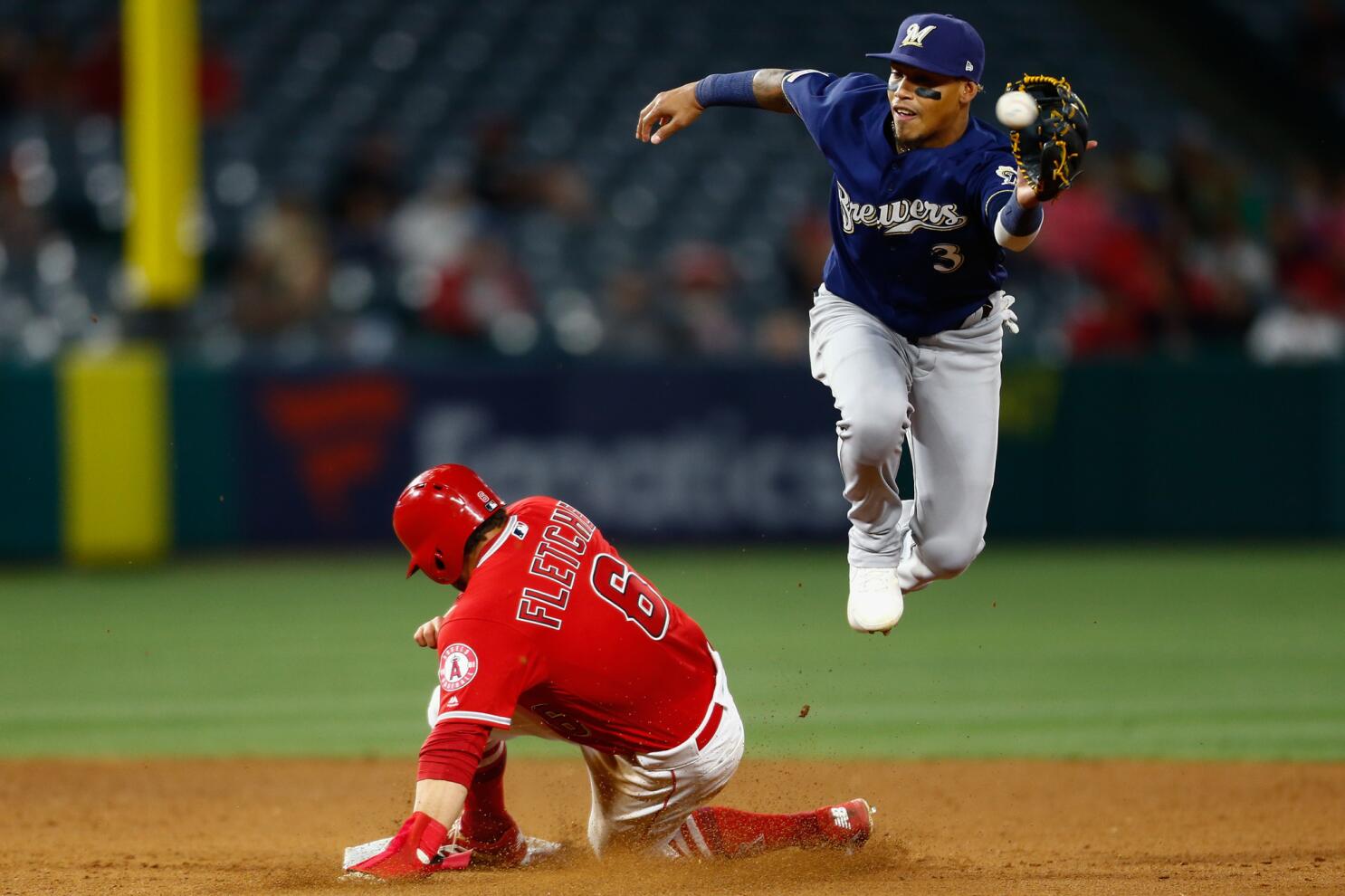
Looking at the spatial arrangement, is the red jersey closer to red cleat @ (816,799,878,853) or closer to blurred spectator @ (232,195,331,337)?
red cleat @ (816,799,878,853)

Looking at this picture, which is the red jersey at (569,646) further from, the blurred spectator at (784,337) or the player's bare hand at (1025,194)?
the blurred spectator at (784,337)

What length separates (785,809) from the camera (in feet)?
19.9

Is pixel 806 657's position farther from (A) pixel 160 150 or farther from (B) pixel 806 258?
(A) pixel 160 150

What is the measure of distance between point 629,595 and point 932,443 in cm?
134

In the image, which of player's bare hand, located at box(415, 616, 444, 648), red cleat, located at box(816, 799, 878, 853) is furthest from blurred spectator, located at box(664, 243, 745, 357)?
player's bare hand, located at box(415, 616, 444, 648)

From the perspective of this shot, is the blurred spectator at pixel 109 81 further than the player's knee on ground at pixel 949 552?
Yes

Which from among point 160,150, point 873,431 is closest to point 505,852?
point 873,431

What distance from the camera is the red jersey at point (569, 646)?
4.42 m

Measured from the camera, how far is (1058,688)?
26.4ft

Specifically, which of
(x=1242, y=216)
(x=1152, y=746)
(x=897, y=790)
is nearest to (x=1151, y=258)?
(x=1242, y=216)

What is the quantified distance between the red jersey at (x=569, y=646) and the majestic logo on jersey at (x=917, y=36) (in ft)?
5.34

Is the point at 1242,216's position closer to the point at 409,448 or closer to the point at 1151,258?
the point at 1151,258

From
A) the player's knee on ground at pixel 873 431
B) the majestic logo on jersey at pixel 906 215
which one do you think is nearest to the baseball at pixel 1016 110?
the majestic logo on jersey at pixel 906 215

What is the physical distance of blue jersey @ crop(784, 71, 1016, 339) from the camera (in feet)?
16.7
